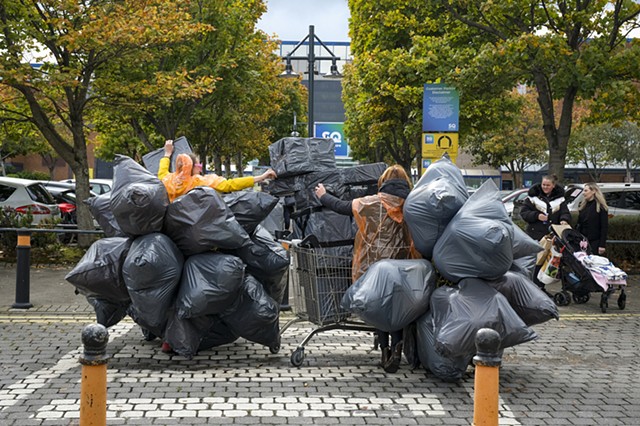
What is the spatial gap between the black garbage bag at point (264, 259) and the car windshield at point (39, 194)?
35.5ft

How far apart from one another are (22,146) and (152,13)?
2982 centimetres

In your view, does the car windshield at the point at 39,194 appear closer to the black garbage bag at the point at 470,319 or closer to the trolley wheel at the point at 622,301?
the trolley wheel at the point at 622,301

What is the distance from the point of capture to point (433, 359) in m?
6.00

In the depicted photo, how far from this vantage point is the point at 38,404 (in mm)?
5340

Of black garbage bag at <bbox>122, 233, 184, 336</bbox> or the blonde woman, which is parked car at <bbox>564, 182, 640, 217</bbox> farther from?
black garbage bag at <bbox>122, 233, 184, 336</bbox>


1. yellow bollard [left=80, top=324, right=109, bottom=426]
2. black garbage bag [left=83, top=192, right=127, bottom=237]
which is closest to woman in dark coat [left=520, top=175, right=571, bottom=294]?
black garbage bag [left=83, top=192, right=127, bottom=237]

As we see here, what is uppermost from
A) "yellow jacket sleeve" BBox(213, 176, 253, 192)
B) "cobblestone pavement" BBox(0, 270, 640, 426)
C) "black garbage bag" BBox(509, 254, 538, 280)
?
"yellow jacket sleeve" BBox(213, 176, 253, 192)

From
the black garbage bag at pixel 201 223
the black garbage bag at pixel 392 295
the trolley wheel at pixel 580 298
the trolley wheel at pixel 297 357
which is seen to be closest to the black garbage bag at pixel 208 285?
the black garbage bag at pixel 201 223

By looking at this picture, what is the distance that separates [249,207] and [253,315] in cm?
99

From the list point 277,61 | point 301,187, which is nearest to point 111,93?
point 301,187

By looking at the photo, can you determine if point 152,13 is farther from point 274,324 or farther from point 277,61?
point 277,61

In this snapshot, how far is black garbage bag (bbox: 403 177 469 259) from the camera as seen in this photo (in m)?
5.96

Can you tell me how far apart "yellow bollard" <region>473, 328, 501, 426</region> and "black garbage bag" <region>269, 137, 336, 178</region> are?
408 centimetres

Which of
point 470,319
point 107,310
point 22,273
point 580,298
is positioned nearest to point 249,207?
point 107,310
